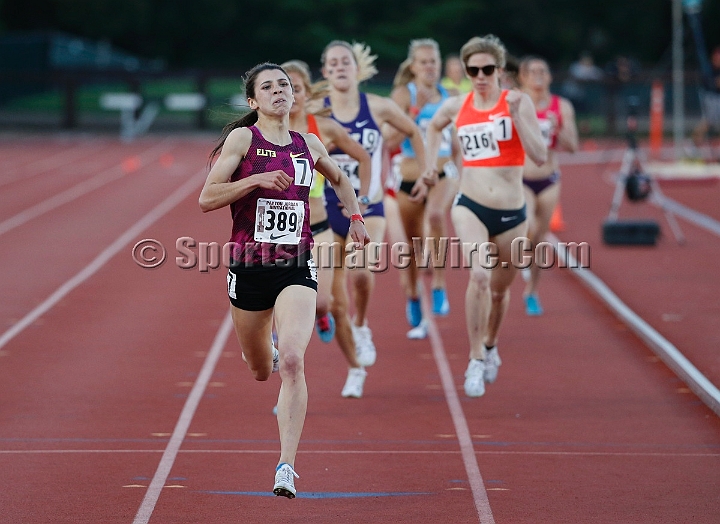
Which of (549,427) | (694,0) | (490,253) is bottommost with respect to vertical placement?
(549,427)

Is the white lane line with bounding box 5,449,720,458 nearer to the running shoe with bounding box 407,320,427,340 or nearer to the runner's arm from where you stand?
the runner's arm

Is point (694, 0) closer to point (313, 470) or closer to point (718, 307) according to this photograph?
point (718, 307)

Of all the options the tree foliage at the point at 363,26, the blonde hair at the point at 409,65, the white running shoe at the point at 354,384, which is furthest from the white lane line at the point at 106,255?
the tree foliage at the point at 363,26

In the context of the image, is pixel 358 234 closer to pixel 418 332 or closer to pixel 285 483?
pixel 285 483

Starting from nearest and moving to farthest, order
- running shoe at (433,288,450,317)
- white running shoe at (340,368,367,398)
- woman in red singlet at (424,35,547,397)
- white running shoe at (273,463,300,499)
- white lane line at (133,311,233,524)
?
white running shoe at (273,463,300,499) < white lane line at (133,311,233,524) < woman in red singlet at (424,35,547,397) < white running shoe at (340,368,367,398) < running shoe at (433,288,450,317)

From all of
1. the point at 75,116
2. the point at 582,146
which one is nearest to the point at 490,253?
the point at 582,146

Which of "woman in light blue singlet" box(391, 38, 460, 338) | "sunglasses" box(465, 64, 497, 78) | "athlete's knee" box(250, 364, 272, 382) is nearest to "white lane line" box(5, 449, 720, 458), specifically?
"athlete's knee" box(250, 364, 272, 382)

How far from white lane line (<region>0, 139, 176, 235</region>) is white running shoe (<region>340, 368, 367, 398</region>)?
10.2 m

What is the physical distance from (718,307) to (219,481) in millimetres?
6231

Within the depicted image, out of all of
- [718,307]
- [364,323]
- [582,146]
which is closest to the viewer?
[364,323]

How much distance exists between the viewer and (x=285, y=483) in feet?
16.8

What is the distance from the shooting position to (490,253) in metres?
7.70

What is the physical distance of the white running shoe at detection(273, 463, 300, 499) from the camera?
510cm

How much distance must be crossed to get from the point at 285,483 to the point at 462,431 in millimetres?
2049
